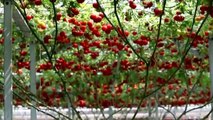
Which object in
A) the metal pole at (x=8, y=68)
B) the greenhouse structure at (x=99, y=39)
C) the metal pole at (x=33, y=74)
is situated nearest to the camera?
the metal pole at (x=8, y=68)

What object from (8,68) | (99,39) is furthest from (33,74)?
(8,68)

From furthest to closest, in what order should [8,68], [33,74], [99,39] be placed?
[99,39] < [33,74] < [8,68]

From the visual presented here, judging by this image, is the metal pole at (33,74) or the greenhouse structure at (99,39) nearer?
the greenhouse structure at (99,39)

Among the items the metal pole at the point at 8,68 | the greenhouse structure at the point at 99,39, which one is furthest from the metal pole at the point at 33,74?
the metal pole at the point at 8,68

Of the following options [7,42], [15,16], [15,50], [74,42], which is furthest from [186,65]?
[7,42]

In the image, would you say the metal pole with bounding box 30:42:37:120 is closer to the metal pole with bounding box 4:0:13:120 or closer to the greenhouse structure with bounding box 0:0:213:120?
the greenhouse structure with bounding box 0:0:213:120

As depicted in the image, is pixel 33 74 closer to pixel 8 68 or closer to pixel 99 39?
pixel 99 39

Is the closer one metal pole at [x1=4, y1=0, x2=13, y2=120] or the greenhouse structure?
metal pole at [x1=4, y1=0, x2=13, y2=120]

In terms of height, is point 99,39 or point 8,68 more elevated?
point 99,39

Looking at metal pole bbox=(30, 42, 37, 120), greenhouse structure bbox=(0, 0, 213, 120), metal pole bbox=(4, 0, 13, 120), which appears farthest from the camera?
metal pole bbox=(30, 42, 37, 120)

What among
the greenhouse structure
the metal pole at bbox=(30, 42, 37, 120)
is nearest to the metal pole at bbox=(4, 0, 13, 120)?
the greenhouse structure

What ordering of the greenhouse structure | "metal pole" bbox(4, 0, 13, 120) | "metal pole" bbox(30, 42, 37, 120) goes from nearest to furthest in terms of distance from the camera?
"metal pole" bbox(4, 0, 13, 120)
the greenhouse structure
"metal pole" bbox(30, 42, 37, 120)

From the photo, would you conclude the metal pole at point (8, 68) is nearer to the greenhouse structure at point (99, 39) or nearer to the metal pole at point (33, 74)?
the greenhouse structure at point (99, 39)

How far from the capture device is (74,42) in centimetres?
714
